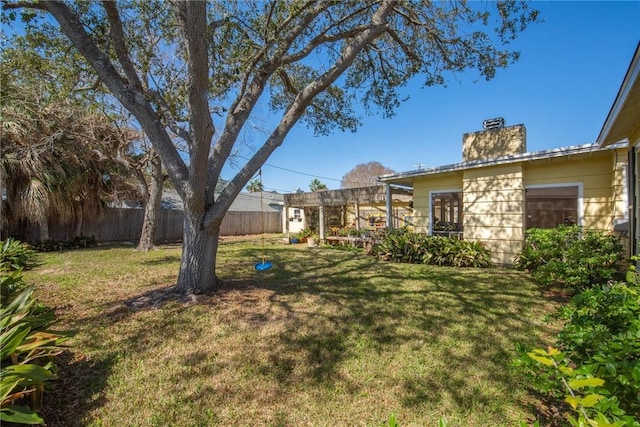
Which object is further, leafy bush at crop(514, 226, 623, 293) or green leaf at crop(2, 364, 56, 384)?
leafy bush at crop(514, 226, 623, 293)

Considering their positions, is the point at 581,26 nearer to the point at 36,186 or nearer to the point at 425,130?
the point at 425,130

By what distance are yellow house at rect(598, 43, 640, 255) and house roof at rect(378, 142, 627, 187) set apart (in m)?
0.44

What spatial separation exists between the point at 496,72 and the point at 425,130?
25.8 ft

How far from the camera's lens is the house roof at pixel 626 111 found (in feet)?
9.92

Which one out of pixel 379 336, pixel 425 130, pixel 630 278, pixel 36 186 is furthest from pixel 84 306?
pixel 425 130

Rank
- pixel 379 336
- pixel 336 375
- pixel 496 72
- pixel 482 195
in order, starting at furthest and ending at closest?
pixel 482 195
pixel 496 72
pixel 379 336
pixel 336 375

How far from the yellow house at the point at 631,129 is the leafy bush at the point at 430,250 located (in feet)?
10.2

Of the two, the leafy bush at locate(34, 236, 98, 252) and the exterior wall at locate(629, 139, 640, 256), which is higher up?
the exterior wall at locate(629, 139, 640, 256)

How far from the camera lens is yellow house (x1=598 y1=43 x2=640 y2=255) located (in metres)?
3.32

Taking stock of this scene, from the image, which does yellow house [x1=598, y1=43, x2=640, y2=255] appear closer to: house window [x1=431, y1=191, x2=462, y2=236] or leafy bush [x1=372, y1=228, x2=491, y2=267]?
leafy bush [x1=372, y1=228, x2=491, y2=267]

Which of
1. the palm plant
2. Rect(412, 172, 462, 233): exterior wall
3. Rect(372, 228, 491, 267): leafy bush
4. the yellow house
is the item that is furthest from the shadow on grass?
the palm plant

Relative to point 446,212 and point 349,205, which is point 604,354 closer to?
point 446,212

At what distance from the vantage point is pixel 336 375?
287cm

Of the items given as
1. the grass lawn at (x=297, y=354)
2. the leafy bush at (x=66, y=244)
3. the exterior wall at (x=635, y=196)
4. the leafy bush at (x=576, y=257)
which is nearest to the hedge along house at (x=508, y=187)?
the exterior wall at (x=635, y=196)
